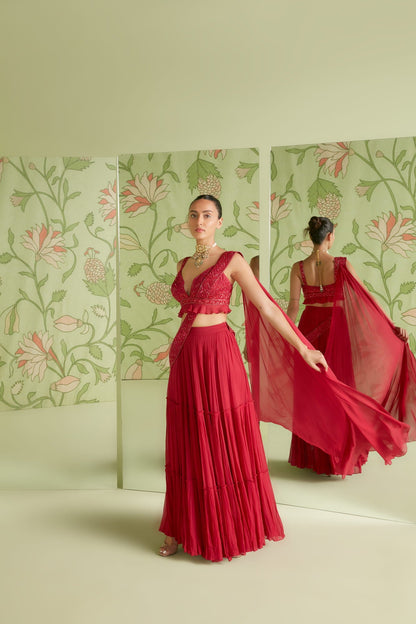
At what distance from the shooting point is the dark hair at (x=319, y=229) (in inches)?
122

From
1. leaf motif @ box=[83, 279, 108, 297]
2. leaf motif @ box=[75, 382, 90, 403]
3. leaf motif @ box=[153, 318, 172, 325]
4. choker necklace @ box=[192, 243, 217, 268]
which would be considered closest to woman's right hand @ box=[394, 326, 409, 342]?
choker necklace @ box=[192, 243, 217, 268]

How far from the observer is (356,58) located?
3.86 m

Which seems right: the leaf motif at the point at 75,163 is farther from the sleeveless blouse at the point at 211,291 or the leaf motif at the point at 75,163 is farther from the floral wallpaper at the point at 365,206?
the sleeveless blouse at the point at 211,291

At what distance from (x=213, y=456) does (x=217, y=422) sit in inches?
6.0

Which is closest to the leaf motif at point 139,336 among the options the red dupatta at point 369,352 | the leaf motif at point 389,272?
the red dupatta at point 369,352

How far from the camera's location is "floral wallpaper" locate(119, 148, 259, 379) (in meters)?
3.25

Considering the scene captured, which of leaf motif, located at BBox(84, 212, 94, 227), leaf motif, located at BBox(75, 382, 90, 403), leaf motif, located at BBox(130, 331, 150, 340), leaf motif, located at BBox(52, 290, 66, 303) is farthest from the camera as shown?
leaf motif, located at BBox(75, 382, 90, 403)

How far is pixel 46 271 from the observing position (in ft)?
12.5

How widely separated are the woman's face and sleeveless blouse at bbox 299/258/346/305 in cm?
63

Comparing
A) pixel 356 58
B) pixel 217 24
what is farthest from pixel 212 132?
pixel 356 58

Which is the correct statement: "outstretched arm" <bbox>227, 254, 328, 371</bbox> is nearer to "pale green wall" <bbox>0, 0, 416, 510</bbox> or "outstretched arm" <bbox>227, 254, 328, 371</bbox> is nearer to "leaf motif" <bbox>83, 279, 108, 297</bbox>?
"pale green wall" <bbox>0, 0, 416, 510</bbox>

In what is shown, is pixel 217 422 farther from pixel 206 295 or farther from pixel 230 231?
pixel 230 231

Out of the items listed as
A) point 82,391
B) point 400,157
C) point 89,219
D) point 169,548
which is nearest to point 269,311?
point 400,157

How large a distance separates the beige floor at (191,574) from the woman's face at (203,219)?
144 centimetres
